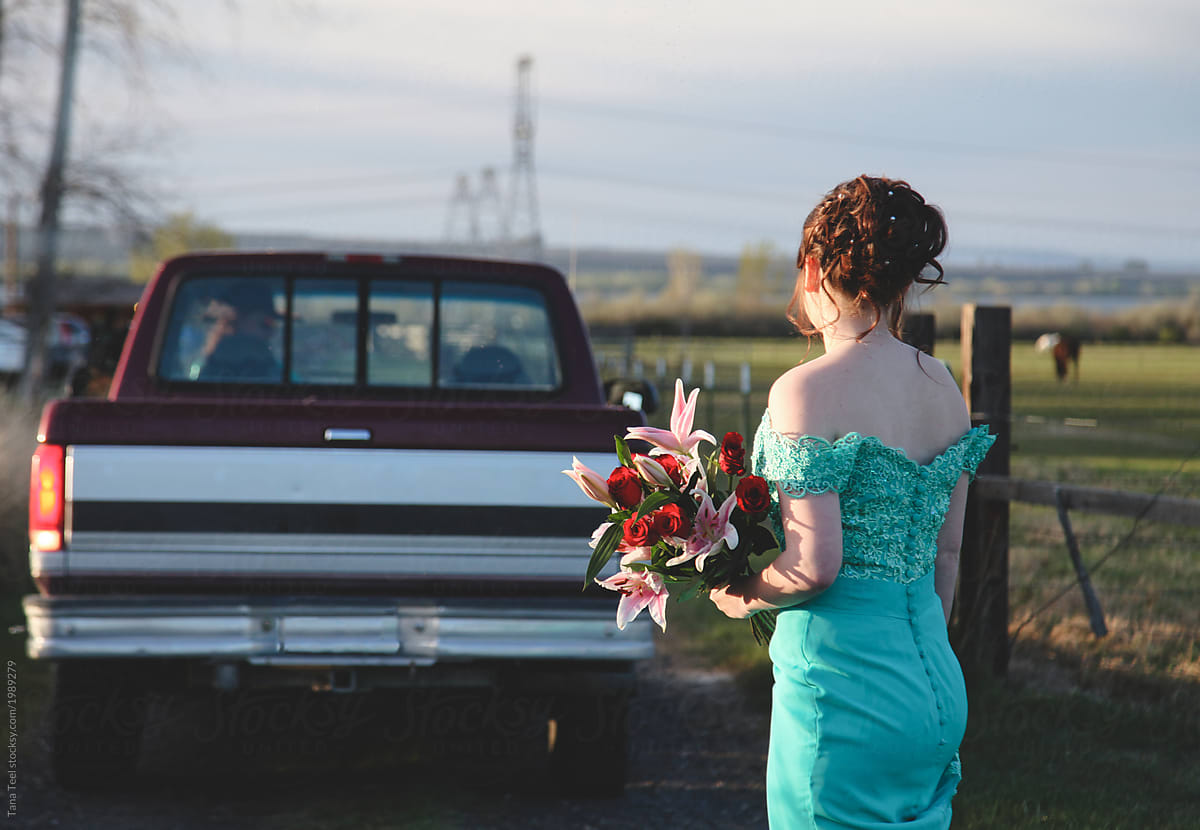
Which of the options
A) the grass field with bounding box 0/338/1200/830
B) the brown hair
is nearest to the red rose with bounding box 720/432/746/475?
the brown hair

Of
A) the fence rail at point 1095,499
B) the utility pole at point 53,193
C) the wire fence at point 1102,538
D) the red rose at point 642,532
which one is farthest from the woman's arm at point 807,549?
the utility pole at point 53,193

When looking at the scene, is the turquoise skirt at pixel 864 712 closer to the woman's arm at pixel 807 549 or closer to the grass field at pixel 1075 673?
the woman's arm at pixel 807 549

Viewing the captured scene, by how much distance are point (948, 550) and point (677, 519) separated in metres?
0.60

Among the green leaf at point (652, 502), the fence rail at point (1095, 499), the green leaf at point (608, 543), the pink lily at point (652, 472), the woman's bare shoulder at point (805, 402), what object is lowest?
the fence rail at point (1095, 499)

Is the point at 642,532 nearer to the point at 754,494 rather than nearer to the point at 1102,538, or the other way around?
the point at 754,494

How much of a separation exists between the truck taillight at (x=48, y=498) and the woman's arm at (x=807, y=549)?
2.89 m

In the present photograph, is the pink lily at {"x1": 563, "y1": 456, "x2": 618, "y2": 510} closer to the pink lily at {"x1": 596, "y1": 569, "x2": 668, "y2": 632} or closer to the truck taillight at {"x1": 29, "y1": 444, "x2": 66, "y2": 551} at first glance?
the pink lily at {"x1": 596, "y1": 569, "x2": 668, "y2": 632}

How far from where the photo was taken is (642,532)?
8.50 ft

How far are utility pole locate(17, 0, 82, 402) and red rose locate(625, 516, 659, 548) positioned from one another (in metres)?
16.8

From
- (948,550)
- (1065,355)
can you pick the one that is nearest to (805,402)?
(948,550)

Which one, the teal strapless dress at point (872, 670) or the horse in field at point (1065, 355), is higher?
the teal strapless dress at point (872, 670)

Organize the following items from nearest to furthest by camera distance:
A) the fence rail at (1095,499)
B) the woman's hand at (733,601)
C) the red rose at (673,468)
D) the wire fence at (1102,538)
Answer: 1. the woman's hand at (733,601)
2. the red rose at (673,468)
3. the fence rail at (1095,499)
4. the wire fence at (1102,538)

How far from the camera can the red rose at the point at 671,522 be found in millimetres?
2572

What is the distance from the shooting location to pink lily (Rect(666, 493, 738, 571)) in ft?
8.46
